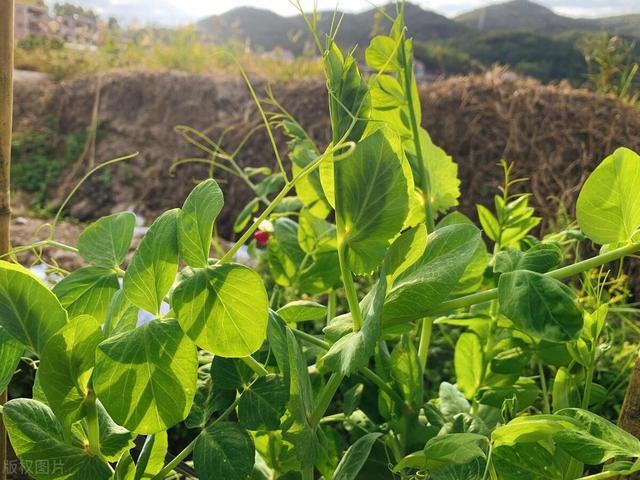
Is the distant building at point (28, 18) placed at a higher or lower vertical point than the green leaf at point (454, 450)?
higher

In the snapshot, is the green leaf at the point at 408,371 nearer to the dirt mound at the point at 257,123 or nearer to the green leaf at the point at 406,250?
the green leaf at the point at 406,250

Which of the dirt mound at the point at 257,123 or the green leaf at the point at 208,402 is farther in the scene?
the dirt mound at the point at 257,123

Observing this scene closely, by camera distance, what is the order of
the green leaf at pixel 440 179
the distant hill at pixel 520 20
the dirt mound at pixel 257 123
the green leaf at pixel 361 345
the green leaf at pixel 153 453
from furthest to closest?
the distant hill at pixel 520 20 < the dirt mound at pixel 257 123 < the green leaf at pixel 440 179 < the green leaf at pixel 153 453 < the green leaf at pixel 361 345

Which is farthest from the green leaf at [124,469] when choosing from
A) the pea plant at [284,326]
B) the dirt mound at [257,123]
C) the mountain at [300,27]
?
the mountain at [300,27]

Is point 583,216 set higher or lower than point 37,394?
higher

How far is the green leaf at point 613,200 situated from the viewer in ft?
1.26

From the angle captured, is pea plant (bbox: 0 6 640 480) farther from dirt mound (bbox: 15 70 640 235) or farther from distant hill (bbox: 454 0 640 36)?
distant hill (bbox: 454 0 640 36)

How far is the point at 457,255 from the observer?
0.38 metres

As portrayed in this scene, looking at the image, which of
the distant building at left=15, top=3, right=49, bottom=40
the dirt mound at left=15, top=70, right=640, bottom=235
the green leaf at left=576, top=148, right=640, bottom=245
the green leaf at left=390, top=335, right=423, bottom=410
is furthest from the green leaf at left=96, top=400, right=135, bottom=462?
the distant building at left=15, top=3, right=49, bottom=40

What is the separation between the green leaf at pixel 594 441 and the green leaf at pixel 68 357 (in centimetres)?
26

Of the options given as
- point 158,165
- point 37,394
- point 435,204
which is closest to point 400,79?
point 435,204

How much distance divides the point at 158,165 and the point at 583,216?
304cm

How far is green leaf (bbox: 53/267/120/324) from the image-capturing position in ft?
1.41

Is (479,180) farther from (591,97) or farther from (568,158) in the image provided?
(591,97)
